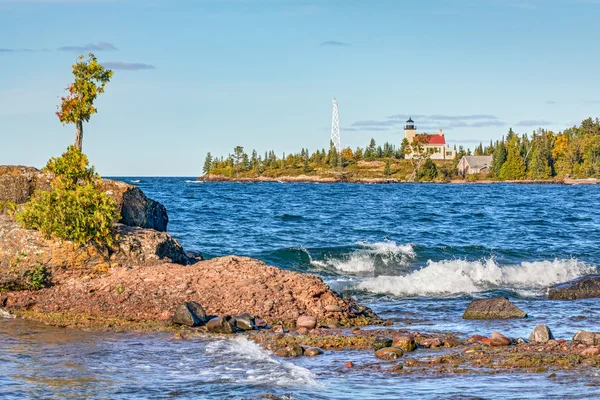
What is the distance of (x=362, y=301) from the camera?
69.5 ft

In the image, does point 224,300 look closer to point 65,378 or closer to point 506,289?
point 65,378

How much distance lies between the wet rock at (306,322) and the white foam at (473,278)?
6.99m

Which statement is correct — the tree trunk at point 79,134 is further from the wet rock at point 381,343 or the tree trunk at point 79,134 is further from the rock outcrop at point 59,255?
the wet rock at point 381,343

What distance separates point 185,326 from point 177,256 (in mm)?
4969

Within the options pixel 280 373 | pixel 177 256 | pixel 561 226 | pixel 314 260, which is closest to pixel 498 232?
pixel 561 226

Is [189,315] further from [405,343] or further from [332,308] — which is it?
[405,343]

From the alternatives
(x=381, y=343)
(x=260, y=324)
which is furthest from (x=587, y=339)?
(x=260, y=324)

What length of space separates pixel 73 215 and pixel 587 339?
12.0 meters

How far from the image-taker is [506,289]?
78.8 feet

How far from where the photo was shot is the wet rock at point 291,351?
44.1 ft

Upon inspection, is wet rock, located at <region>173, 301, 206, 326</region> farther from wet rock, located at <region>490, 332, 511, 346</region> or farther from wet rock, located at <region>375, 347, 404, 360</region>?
wet rock, located at <region>490, 332, 511, 346</region>

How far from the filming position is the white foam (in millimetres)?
23141

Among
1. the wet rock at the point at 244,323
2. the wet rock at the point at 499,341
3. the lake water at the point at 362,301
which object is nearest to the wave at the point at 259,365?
the lake water at the point at 362,301

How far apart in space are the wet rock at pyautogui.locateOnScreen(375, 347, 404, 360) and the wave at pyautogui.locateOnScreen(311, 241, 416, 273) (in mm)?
16058
